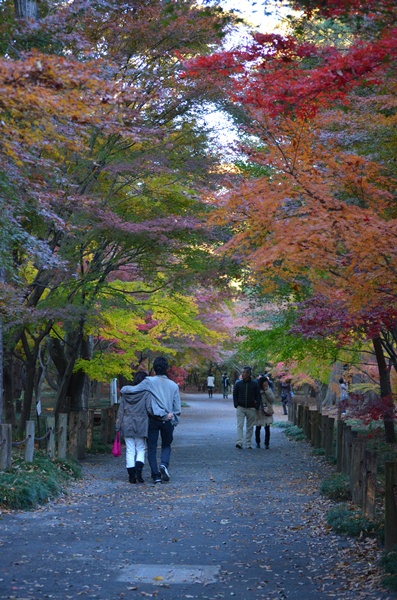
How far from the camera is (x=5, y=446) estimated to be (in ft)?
33.6

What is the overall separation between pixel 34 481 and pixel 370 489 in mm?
4343

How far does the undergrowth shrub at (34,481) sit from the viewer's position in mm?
9125

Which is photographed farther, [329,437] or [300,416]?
[300,416]

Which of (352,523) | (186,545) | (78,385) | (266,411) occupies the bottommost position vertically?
(186,545)

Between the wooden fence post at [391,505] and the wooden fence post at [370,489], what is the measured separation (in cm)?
136

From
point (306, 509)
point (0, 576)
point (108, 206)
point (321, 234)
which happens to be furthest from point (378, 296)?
point (108, 206)

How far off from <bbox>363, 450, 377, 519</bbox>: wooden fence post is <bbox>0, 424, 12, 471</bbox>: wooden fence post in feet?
15.8

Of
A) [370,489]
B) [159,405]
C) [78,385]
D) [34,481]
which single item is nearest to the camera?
[370,489]

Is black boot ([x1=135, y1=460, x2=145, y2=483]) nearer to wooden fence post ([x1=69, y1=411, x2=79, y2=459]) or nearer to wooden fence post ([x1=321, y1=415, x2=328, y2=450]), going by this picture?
wooden fence post ([x1=69, y1=411, x2=79, y2=459])

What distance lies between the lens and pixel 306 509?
965 centimetres

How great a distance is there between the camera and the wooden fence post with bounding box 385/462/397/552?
21.7 feet

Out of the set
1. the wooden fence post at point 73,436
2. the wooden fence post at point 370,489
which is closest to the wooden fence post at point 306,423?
the wooden fence post at point 73,436

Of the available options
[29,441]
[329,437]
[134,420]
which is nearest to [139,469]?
[134,420]

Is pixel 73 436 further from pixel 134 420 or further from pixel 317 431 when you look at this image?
pixel 317 431
